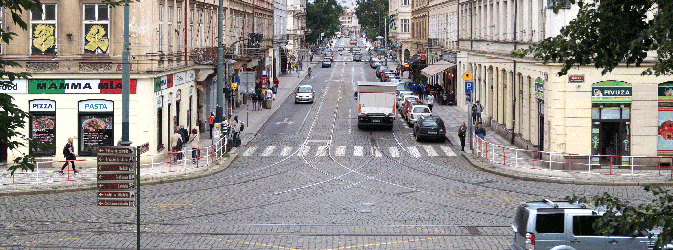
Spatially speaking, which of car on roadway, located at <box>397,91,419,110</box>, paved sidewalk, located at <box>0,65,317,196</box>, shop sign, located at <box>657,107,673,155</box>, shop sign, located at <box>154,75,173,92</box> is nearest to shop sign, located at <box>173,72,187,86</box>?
shop sign, located at <box>154,75,173,92</box>

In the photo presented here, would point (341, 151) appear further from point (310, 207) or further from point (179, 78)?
point (310, 207)

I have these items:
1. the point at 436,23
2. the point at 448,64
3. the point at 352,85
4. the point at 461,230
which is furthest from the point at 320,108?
the point at 461,230

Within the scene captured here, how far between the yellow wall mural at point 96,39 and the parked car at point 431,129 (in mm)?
15958

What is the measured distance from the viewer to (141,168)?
31172 millimetres

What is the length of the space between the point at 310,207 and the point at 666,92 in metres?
15.5

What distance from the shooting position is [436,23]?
7325 cm

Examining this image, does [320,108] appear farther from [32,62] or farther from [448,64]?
[32,62]

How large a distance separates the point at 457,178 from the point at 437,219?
802 cm

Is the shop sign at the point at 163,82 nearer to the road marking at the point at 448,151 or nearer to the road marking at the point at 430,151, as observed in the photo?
the road marking at the point at 430,151

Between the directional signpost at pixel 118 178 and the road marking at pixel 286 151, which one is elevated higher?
the directional signpost at pixel 118 178

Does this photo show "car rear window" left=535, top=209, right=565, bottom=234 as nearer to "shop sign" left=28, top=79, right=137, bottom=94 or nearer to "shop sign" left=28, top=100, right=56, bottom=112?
"shop sign" left=28, top=79, right=137, bottom=94

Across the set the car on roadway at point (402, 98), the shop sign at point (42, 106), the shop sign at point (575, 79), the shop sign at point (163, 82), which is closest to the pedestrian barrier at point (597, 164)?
the shop sign at point (575, 79)

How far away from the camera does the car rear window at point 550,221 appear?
14852 mm

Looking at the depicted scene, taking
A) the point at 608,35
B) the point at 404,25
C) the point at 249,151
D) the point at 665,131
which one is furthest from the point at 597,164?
the point at 404,25
